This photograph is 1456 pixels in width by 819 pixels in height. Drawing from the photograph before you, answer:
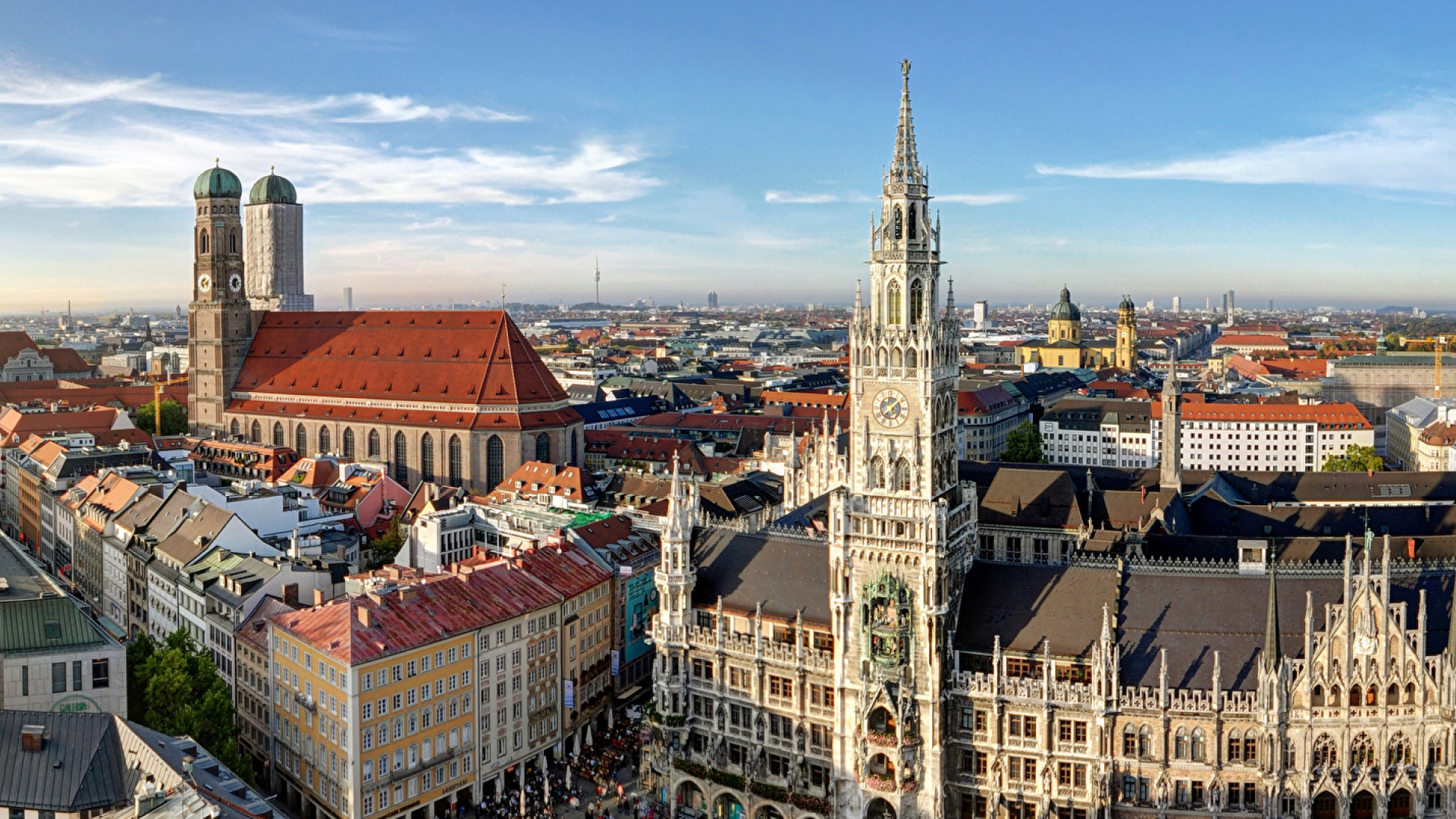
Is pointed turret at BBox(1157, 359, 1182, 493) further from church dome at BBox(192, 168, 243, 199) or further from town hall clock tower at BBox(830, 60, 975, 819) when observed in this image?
church dome at BBox(192, 168, 243, 199)

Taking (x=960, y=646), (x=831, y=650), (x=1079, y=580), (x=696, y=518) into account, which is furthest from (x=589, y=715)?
(x=1079, y=580)

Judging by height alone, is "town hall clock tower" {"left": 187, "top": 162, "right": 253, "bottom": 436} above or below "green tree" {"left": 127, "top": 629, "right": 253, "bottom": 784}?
above

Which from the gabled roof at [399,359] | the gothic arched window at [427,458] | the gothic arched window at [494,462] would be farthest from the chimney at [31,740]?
the gothic arched window at [427,458]

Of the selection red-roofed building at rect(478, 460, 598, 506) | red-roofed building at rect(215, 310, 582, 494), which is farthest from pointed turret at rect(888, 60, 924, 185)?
red-roofed building at rect(215, 310, 582, 494)

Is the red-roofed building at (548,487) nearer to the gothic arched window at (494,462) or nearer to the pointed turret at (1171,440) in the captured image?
the gothic arched window at (494,462)

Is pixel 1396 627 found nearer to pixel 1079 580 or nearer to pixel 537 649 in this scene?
pixel 1079 580
